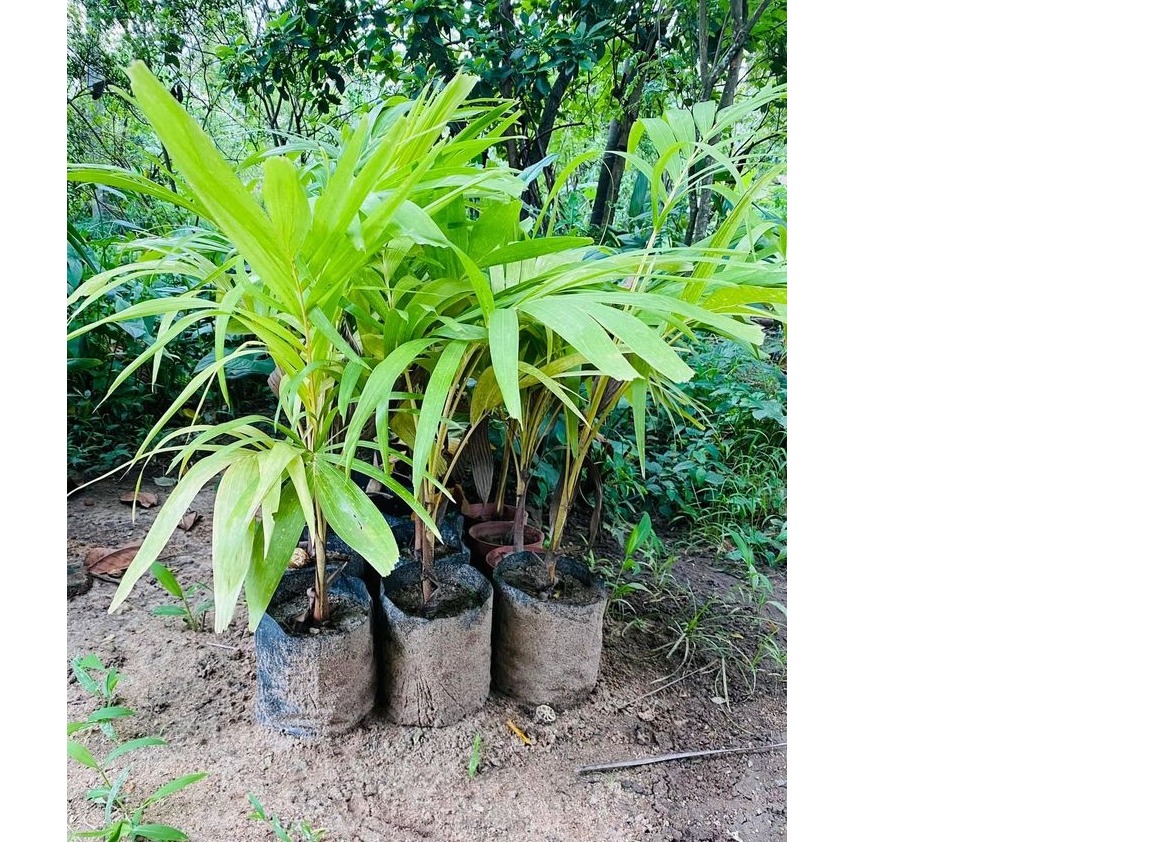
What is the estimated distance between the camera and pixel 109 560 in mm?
967

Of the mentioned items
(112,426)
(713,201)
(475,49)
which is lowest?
(112,426)

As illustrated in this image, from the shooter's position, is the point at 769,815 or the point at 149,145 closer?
the point at 769,815

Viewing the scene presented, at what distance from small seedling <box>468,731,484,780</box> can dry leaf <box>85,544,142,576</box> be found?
60 centimetres

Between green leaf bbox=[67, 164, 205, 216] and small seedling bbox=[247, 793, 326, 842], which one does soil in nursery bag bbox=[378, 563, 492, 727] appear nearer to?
small seedling bbox=[247, 793, 326, 842]

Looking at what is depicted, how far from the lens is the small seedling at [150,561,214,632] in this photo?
0.79m

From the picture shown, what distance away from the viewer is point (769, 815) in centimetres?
67

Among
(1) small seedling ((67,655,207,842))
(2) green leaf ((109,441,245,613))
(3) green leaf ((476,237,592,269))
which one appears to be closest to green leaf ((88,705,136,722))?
(1) small seedling ((67,655,207,842))

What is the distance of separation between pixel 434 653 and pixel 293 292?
401mm

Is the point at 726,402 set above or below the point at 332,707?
above

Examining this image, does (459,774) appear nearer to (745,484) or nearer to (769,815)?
(769,815)

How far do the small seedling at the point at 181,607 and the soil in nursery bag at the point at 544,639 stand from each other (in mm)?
384

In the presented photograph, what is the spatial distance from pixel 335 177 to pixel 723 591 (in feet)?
2.86
